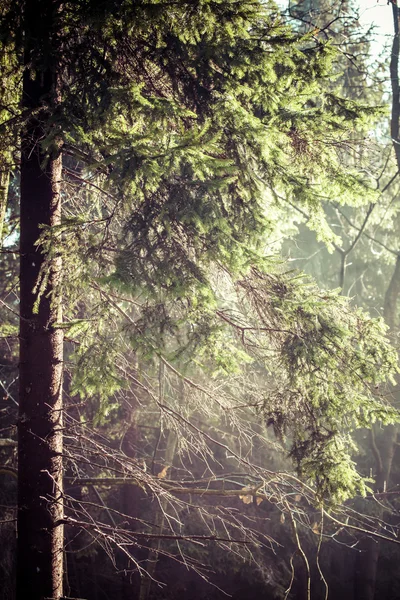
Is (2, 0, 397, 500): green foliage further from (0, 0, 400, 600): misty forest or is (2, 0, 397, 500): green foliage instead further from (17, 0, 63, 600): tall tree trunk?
(17, 0, 63, 600): tall tree trunk

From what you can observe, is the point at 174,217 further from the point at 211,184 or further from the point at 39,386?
the point at 39,386

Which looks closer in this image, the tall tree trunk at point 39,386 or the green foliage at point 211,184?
the green foliage at point 211,184

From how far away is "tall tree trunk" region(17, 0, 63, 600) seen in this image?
4180 mm

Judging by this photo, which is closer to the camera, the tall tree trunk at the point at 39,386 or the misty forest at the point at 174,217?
the misty forest at the point at 174,217

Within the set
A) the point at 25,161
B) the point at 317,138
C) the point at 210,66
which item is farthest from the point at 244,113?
the point at 25,161

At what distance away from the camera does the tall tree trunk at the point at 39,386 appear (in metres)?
4.18

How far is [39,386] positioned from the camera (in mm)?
4344

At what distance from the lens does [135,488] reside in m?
10.8

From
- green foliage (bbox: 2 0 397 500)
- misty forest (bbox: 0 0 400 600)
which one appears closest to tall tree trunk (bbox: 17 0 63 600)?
misty forest (bbox: 0 0 400 600)

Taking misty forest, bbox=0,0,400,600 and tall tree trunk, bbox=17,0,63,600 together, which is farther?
tall tree trunk, bbox=17,0,63,600

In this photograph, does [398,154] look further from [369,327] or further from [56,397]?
[56,397]

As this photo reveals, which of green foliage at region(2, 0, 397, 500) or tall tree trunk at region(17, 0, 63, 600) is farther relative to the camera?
tall tree trunk at region(17, 0, 63, 600)

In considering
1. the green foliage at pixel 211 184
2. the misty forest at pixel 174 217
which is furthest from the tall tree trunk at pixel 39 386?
the green foliage at pixel 211 184

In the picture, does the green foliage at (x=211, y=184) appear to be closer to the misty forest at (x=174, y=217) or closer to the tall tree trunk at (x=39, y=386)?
the misty forest at (x=174, y=217)
